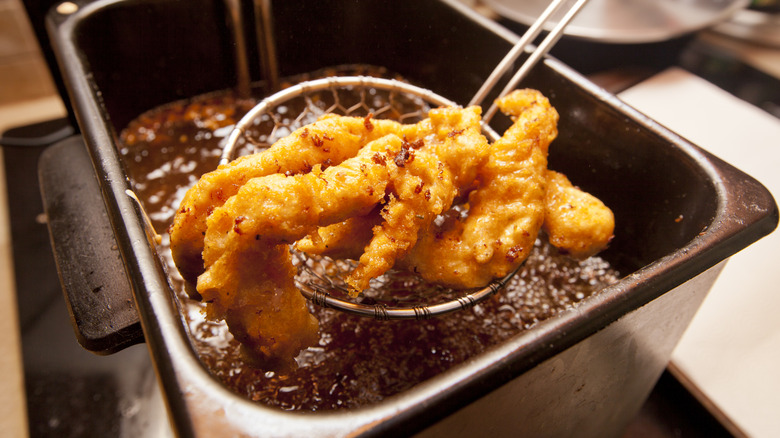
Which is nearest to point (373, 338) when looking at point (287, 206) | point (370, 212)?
point (370, 212)

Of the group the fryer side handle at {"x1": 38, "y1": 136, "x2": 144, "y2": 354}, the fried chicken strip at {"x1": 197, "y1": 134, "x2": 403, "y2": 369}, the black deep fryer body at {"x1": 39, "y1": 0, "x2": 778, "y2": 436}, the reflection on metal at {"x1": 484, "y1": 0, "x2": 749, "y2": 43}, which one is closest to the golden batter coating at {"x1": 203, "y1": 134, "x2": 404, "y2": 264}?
the fried chicken strip at {"x1": 197, "y1": 134, "x2": 403, "y2": 369}

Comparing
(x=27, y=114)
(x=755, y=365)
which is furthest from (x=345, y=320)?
(x=27, y=114)

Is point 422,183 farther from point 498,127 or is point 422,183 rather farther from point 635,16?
point 635,16

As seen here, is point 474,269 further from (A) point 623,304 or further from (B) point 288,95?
(B) point 288,95

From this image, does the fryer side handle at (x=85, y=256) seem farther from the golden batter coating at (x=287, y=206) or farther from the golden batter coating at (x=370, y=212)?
the golden batter coating at (x=287, y=206)

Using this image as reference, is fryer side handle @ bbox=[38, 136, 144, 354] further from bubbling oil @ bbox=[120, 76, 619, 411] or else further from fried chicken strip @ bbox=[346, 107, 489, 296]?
fried chicken strip @ bbox=[346, 107, 489, 296]

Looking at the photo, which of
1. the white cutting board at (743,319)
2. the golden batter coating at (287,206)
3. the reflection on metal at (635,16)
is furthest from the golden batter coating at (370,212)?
the reflection on metal at (635,16)
